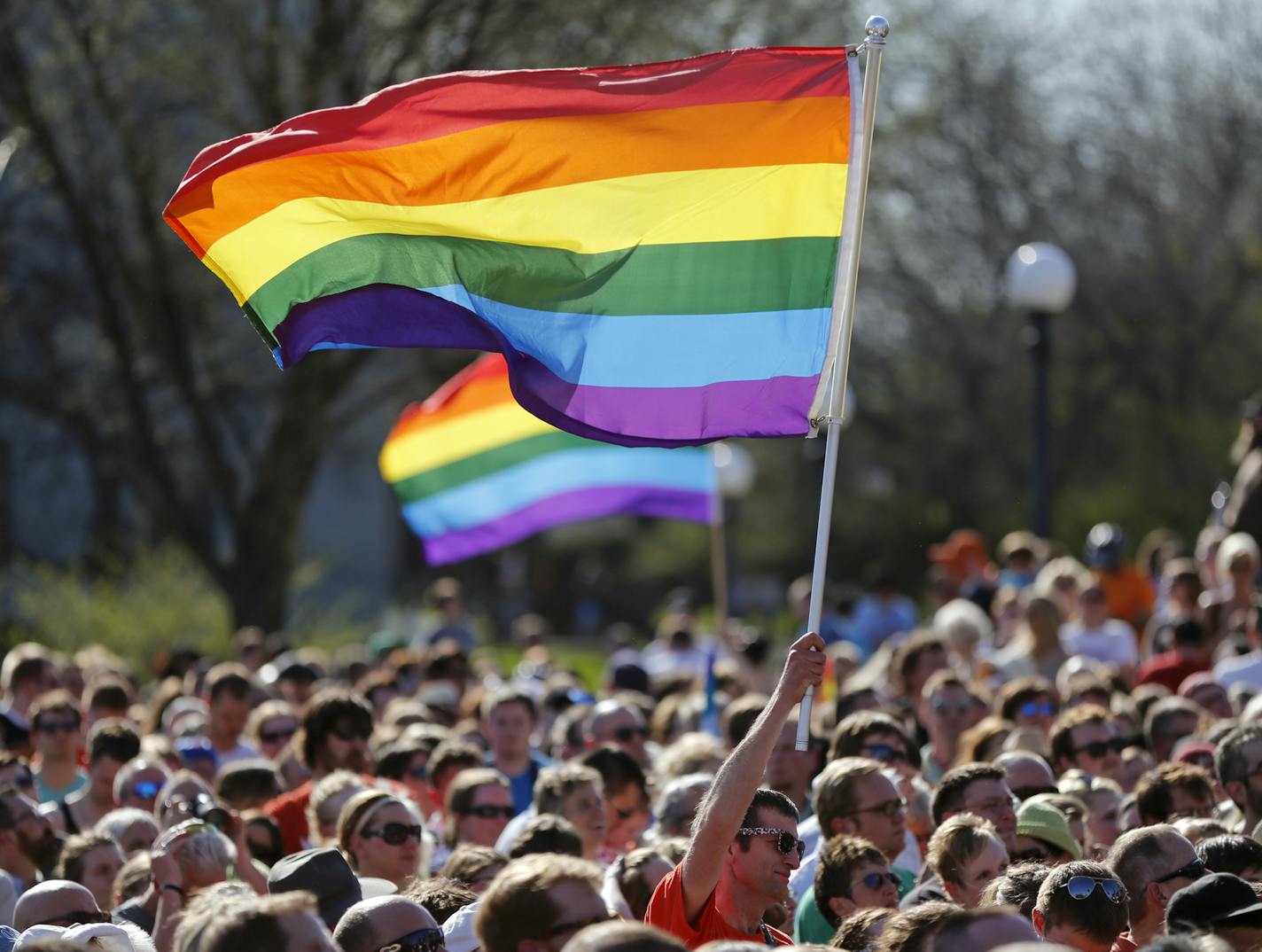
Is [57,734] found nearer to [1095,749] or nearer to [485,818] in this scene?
[485,818]

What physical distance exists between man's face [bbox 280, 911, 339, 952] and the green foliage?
17.1 metres

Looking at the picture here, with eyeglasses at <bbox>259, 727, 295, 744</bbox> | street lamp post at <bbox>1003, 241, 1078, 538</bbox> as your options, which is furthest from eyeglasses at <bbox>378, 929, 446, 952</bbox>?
street lamp post at <bbox>1003, 241, 1078, 538</bbox>

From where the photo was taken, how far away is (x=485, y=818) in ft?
24.1

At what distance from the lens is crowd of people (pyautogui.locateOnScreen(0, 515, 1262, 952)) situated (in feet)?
15.2

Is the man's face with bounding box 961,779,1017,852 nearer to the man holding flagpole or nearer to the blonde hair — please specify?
the blonde hair

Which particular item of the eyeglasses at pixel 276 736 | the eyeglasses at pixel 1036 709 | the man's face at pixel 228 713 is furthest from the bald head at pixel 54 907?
the eyeglasses at pixel 1036 709

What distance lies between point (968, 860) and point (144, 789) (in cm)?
373

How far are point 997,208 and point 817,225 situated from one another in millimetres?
24109

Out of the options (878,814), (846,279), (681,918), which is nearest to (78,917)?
(681,918)

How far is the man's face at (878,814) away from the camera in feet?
20.8

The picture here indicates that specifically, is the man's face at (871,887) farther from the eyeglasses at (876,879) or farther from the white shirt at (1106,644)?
the white shirt at (1106,644)

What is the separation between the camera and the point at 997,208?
29.8 metres

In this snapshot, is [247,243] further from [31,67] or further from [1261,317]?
[1261,317]

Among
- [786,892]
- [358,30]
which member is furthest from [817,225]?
[358,30]
